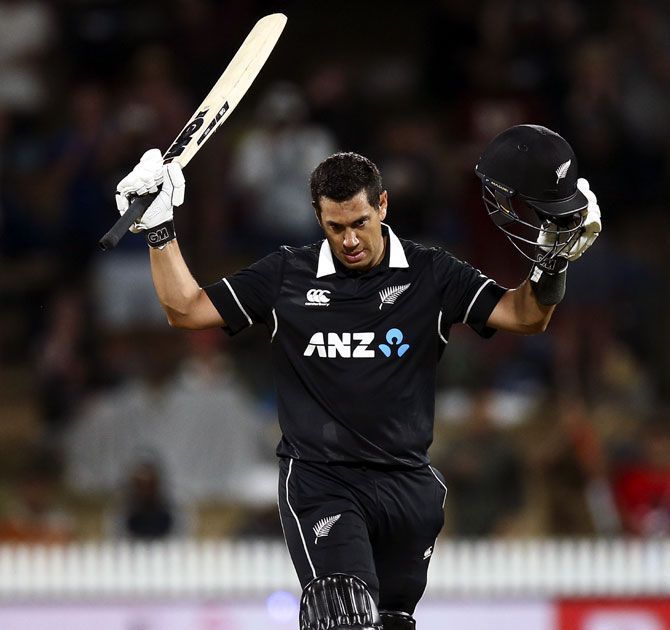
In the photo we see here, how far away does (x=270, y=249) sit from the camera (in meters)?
10.2

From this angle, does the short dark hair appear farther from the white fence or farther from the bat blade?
the white fence

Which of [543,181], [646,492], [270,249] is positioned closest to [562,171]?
[543,181]

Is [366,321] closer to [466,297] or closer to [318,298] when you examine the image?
[318,298]

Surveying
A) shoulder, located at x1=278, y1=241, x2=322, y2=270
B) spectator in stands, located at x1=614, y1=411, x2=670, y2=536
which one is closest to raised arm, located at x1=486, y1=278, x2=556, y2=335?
shoulder, located at x1=278, y1=241, x2=322, y2=270

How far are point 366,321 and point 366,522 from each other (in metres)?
0.61

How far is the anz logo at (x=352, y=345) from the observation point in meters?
4.81

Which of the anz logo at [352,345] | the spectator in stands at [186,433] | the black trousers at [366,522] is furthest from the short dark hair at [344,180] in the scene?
the spectator in stands at [186,433]

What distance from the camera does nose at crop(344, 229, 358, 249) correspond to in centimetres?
472

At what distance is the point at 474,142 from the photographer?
10.9 metres

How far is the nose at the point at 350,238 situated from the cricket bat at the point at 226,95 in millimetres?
597

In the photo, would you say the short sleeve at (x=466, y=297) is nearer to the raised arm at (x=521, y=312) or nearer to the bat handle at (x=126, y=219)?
the raised arm at (x=521, y=312)

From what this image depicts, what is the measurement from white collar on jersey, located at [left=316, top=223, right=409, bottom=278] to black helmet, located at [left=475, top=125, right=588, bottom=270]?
14.8 inches

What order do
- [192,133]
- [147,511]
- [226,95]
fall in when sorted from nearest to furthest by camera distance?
[192,133] < [226,95] < [147,511]

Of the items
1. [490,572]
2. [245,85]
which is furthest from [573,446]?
[245,85]
